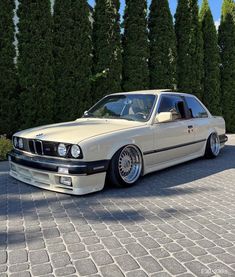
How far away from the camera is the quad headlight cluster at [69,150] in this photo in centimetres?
470

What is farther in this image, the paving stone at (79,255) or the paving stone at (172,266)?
the paving stone at (79,255)

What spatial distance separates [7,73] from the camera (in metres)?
9.47

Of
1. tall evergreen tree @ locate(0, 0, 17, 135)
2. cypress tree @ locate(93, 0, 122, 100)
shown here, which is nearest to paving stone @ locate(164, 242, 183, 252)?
tall evergreen tree @ locate(0, 0, 17, 135)

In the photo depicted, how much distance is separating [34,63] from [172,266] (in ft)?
26.1

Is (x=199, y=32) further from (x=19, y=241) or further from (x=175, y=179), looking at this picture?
(x=19, y=241)

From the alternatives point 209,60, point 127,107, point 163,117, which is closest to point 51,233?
point 163,117

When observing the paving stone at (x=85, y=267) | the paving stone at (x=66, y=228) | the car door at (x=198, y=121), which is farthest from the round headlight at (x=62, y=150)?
the car door at (x=198, y=121)

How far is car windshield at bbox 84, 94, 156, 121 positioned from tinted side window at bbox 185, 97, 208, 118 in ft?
4.33

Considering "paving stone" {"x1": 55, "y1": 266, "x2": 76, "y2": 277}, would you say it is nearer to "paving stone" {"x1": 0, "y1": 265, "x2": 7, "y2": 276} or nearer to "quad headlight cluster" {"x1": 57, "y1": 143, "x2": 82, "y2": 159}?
"paving stone" {"x1": 0, "y1": 265, "x2": 7, "y2": 276}

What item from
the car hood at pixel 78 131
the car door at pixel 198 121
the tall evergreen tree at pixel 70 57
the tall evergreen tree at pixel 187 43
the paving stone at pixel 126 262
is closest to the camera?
the paving stone at pixel 126 262

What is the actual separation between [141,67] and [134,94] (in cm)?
568

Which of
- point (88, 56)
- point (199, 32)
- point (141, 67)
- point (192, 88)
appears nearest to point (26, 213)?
point (88, 56)

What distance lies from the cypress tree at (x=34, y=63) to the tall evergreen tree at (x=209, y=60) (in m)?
7.53

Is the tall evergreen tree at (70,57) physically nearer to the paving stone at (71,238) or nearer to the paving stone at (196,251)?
the paving stone at (71,238)
